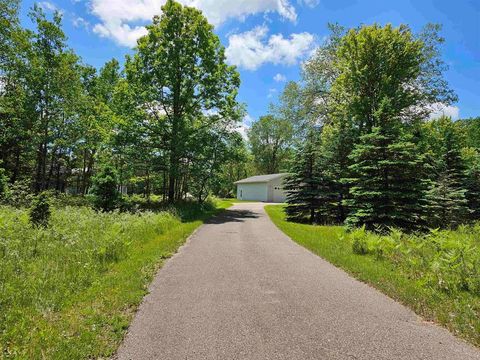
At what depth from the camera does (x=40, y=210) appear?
1095 centimetres

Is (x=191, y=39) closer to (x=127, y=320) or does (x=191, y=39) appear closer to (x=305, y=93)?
(x=305, y=93)

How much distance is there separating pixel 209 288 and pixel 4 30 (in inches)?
887

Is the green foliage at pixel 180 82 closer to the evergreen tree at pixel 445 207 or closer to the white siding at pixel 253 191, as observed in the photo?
the evergreen tree at pixel 445 207

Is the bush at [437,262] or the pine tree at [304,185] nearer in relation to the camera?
the bush at [437,262]

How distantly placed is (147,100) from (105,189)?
7.86 meters

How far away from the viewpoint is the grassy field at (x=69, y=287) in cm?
368

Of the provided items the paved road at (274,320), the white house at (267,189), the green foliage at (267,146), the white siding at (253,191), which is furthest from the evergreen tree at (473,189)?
the green foliage at (267,146)

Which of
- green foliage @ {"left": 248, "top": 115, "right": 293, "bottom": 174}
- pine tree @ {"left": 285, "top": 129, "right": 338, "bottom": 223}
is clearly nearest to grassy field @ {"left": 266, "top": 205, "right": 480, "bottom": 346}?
pine tree @ {"left": 285, "top": 129, "right": 338, "bottom": 223}

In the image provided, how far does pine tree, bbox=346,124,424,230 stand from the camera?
47.1 ft

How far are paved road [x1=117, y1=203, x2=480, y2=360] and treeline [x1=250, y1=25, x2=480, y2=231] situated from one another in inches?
349

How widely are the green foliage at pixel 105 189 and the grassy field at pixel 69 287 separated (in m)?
7.31

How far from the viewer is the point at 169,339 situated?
3.95m

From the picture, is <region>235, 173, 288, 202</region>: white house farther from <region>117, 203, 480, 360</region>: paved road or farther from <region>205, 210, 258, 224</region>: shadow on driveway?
<region>117, 203, 480, 360</region>: paved road

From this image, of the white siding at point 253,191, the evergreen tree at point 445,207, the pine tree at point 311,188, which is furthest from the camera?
the white siding at point 253,191
